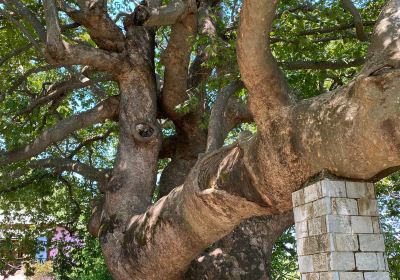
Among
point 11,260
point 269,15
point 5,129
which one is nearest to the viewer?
point 269,15

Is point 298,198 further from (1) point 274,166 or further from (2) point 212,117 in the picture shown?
(2) point 212,117

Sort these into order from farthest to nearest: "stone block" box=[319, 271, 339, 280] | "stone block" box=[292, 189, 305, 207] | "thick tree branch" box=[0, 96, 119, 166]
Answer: "thick tree branch" box=[0, 96, 119, 166]
"stone block" box=[292, 189, 305, 207]
"stone block" box=[319, 271, 339, 280]

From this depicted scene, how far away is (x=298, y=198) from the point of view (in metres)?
4.49

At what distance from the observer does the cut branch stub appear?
25.1 feet

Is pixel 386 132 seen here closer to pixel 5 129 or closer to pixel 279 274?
pixel 5 129

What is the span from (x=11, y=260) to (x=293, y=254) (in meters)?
6.07

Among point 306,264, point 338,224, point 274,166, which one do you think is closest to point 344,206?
point 338,224

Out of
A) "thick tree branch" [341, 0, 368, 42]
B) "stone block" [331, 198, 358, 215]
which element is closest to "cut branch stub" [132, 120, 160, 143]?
"thick tree branch" [341, 0, 368, 42]

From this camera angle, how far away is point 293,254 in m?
11.3

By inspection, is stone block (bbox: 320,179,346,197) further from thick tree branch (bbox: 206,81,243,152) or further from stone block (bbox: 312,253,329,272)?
thick tree branch (bbox: 206,81,243,152)

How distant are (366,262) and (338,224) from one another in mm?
398

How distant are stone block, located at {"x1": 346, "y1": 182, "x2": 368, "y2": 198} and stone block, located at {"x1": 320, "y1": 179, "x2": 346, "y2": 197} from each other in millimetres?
47

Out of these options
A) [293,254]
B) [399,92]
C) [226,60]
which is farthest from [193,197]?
[293,254]

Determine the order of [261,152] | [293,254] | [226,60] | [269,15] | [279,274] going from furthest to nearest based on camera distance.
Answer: [279,274]
[293,254]
[226,60]
[261,152]
[269,15]
